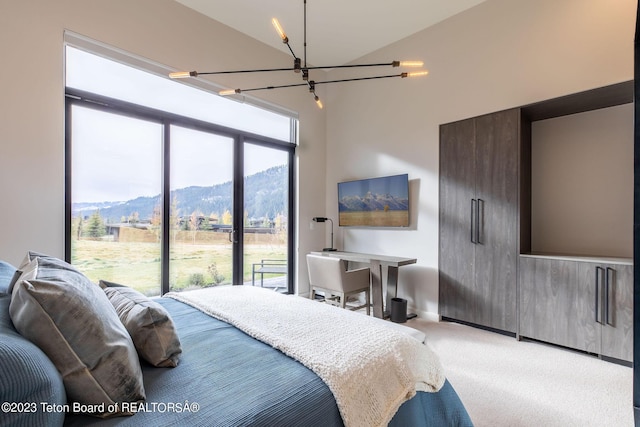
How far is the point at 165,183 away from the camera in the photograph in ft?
10.8

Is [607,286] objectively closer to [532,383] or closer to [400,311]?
[532,383]

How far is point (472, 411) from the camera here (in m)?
Answer: 1.85

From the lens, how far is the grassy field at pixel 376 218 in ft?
12.7

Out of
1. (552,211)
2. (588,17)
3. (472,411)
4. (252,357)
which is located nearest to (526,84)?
(588,17)

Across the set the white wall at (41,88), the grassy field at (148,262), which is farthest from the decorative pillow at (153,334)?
the grassy field at (148,262)

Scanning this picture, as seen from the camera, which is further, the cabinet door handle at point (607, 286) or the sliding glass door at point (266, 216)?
the sliding glass door at point (266, 216)

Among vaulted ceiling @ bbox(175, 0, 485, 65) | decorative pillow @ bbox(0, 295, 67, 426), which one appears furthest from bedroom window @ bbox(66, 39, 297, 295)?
decorative pillow @ bbox(0, 295, 67, 426)

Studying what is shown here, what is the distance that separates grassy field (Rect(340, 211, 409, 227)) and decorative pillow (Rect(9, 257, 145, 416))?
335 cm

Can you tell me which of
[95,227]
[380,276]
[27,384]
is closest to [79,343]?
[27,384]

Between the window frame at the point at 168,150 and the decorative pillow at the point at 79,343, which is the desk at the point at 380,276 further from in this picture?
the decorative pillow at the point at 79,343

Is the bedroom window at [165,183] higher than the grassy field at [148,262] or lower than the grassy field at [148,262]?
higher

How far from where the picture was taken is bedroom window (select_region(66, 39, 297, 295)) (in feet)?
9.30

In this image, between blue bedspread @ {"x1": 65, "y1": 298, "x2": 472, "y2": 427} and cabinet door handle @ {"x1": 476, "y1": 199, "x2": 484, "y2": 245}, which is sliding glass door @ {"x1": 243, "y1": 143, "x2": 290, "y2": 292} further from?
blue bedspread @ {"x1": 65, "y1": 298, "x2": 472, "y2": 427}

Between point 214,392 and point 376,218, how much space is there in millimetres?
3391
